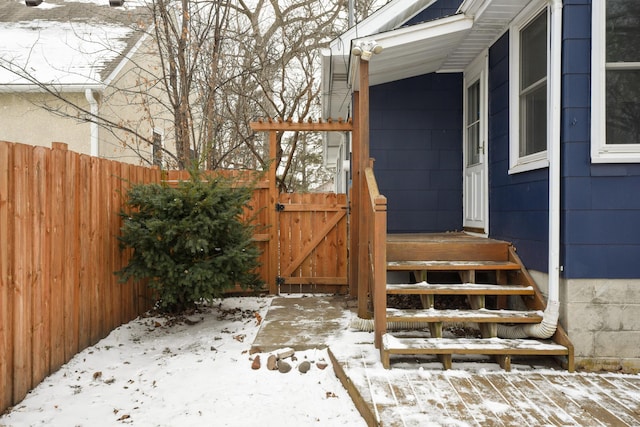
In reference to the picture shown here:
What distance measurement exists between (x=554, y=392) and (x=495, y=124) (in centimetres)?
284

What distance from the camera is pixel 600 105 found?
3588mm

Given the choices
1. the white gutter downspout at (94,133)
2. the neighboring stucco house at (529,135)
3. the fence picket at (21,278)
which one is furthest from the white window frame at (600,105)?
the white gutter downspout at (94,133)

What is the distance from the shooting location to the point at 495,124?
5.00 meters

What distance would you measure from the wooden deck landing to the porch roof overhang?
2.92 m

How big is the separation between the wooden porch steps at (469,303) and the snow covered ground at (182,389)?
2.22ft

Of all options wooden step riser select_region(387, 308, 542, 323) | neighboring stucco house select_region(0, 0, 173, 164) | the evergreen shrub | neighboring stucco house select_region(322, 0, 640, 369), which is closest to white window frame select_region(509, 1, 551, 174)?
neighboring stucco house select_region(322, 0, 640, 369)

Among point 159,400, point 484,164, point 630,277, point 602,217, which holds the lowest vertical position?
point 159,400

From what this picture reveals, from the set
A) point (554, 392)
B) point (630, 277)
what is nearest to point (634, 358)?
point (630, 277)

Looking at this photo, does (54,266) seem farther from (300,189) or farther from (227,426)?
(300,189)

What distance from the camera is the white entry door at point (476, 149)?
529cm

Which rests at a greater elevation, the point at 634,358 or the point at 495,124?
the point at 495,124

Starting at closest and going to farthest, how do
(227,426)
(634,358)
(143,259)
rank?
(227,426) → (634,358) → (143,259)

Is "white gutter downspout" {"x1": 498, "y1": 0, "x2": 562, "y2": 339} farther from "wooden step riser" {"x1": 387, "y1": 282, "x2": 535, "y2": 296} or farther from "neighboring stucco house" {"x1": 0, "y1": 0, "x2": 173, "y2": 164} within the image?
"neighboring stucco house" {"x1": 0, "y1": 0, "x2": 173, "y2": 164}

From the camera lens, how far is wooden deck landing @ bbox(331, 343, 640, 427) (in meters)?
2.71
